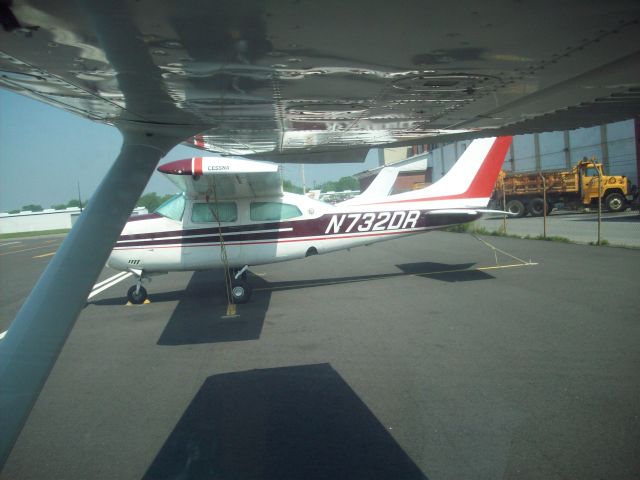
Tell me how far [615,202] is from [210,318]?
78.5 ft

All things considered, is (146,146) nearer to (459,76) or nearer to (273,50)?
(273,50)

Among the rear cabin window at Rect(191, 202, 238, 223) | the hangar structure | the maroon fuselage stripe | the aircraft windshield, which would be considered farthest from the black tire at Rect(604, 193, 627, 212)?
the aircraft windshield

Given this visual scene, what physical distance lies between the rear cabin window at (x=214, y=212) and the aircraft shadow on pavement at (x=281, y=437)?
4742mm

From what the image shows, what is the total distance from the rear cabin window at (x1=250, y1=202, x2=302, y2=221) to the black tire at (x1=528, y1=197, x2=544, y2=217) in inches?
790

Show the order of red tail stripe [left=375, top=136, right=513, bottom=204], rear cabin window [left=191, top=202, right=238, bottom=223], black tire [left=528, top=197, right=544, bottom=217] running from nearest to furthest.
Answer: rear cabin window [left=191, top=202, right=238, bottom=223] → red tail stripe [left=375, top=136, right=513, bottom=204] → black tire [left=528, top=197, right=544, bottom=217]

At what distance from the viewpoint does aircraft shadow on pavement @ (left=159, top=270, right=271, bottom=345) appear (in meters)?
6.36

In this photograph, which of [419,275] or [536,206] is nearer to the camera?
[419,275]

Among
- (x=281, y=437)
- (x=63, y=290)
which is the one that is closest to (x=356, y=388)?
(x=281, y=437)

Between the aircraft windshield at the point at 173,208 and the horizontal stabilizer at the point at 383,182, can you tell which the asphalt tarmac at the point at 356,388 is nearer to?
the aircraft windshield at the point at 173,208

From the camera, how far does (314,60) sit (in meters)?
1.86

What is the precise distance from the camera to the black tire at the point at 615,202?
23453mm

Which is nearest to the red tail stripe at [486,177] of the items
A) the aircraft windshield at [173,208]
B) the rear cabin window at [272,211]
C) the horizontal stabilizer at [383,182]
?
the rear cabin window at [272,211]

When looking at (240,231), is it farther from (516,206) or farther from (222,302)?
(516,206)

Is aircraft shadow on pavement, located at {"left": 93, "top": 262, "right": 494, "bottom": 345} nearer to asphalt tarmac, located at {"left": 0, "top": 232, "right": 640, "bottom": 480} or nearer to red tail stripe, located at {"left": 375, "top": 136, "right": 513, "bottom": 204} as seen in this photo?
asphalt tarmac, located at {"left": 0, "top": 232, "right": 640, "bottom": 480}
